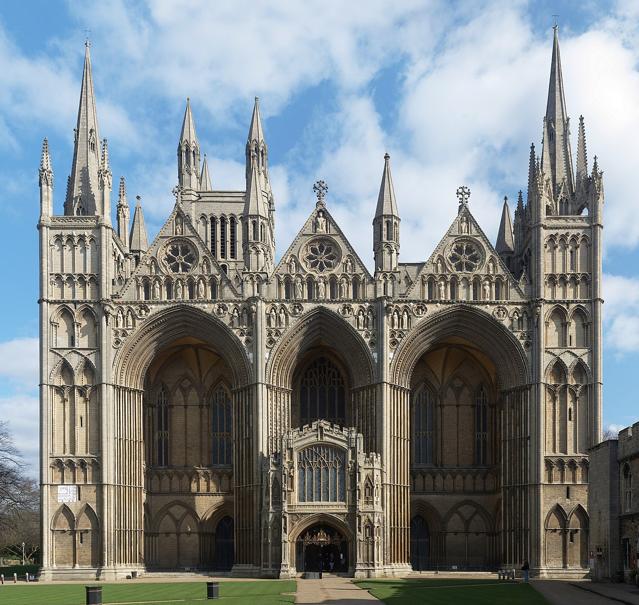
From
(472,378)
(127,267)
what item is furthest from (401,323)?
(127,267)

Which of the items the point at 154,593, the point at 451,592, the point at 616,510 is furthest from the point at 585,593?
the point at 154,593

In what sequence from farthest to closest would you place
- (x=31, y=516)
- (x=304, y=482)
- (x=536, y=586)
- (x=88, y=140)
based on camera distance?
1. (x=31, y=516)
2. (x=88, y=140)
3. (x=304, y=482)
4. (x=536, y=586)

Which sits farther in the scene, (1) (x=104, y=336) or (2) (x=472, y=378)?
(2) (x=472, y=378)

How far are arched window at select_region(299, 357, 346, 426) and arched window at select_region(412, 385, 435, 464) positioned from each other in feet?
15.7

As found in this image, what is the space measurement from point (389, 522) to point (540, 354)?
13.1 meters

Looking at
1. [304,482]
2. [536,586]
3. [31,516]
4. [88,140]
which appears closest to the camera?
[536,586]

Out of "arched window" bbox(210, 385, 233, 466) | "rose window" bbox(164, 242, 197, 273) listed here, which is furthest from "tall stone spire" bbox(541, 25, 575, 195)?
"arched window" bbox(210, 385, 233, 466)

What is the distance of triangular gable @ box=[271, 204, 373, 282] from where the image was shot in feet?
194

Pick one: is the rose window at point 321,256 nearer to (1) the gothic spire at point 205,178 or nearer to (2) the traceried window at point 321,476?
(2) the traceried window at point 321,476

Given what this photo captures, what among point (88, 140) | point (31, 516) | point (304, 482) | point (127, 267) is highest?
point (88, 140)

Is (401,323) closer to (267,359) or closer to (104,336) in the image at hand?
(267,359)

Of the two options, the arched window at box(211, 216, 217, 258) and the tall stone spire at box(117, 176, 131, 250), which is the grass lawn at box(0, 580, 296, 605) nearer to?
the tall stone spire at box(117, 176, 131, 250)

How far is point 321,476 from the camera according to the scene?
55.6 metres

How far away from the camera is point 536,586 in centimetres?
4584
